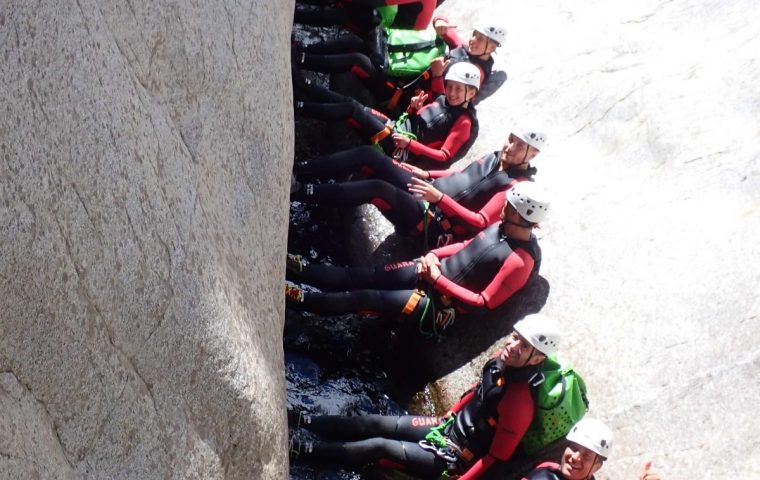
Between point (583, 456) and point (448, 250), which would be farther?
point (448, 250)

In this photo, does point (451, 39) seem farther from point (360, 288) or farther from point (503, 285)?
point (503, 285)

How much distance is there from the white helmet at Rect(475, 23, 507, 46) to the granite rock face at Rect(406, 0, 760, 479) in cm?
43

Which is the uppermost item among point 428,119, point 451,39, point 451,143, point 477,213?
point 451,39

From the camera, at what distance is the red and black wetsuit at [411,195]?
23.2 ft

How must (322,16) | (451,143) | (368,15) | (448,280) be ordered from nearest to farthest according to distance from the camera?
(448,280), (451,143), (368,15), (322,16)

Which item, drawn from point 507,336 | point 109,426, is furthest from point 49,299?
point 507,336

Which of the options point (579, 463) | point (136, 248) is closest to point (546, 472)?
point (579, 463)

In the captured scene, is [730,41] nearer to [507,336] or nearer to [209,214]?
[507,336]

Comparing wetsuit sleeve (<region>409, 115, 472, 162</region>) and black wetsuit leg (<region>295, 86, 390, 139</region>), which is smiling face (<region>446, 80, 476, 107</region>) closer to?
wetsuit sleeve (<region>409, 115, 472, 162</region>)

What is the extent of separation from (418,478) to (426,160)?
3.09 meters

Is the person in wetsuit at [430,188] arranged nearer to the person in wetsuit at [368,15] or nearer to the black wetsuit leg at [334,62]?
the black wetsuit leg at [334,62]

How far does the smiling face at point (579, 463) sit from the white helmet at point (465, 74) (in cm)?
357

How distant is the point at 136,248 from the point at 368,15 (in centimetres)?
616

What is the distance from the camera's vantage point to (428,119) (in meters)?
8.16
